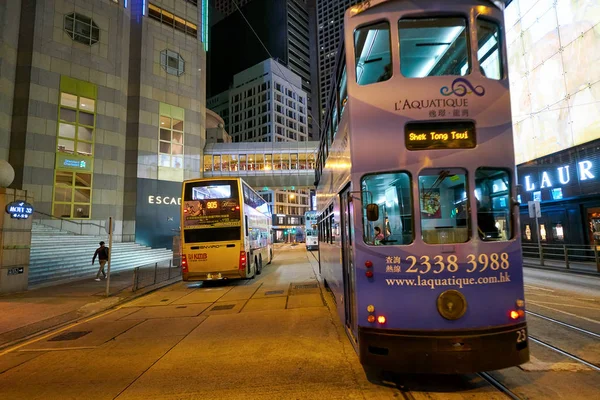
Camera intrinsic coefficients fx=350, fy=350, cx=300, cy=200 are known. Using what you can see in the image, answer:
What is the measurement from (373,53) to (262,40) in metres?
138

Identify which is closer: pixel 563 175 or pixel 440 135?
pixel 440 135

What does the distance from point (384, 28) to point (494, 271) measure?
330 cm

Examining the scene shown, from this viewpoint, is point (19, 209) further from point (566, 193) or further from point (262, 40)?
point (262, 40)

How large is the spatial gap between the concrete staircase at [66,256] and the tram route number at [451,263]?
1584 centimetres

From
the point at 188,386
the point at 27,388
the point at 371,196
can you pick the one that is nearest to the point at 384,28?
the point at 371,196

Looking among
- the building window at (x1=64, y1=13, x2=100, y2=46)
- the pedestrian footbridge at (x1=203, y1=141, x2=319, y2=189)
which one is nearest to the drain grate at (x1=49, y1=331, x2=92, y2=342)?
the building window at (x1=64, y1=13, x2=100, y2=46)

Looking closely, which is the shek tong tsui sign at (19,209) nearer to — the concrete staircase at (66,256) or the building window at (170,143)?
the concrete staircase at (66,256)

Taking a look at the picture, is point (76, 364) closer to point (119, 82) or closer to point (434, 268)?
point (434, 268)

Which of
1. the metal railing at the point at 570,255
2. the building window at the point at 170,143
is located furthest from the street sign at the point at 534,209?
the building window at the point at 170,143

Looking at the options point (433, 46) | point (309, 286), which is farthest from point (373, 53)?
point (309, 286)

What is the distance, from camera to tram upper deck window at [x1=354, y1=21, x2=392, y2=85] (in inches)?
176

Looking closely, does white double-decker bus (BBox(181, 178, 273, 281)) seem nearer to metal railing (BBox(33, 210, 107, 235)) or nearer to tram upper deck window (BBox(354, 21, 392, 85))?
tram upper deck window (BBox(354, 21, 392, 85))

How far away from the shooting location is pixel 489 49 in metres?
4.47

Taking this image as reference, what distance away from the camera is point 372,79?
448 centimetres
